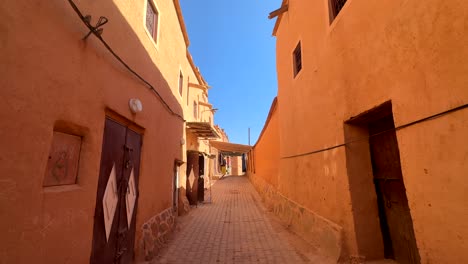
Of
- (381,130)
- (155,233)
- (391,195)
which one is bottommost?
(155,233)

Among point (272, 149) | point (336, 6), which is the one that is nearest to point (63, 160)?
point (336, 6)

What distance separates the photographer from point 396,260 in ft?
11.1

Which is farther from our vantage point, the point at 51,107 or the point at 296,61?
the point at 296,61

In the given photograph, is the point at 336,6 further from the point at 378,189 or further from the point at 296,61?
the point at 378,189

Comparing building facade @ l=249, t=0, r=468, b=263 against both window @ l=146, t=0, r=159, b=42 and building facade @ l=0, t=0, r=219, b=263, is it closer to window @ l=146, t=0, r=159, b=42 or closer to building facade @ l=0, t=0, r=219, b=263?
building facade @ l=0, t=0, r=219, b=263

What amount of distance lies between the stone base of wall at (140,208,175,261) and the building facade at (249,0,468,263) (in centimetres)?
351

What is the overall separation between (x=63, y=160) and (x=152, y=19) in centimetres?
464

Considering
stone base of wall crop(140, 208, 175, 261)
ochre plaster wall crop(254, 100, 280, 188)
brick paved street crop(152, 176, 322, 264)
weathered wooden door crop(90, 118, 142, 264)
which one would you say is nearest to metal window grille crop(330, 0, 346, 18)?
weathered wooden door crop(90, 118, 142, 264)

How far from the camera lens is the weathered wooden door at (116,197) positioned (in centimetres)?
306

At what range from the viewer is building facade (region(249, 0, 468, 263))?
6.58ft

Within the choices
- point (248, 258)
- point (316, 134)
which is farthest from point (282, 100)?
point (248, 258)

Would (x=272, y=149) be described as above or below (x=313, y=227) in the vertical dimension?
above

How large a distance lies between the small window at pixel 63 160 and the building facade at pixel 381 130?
3924 millimetres

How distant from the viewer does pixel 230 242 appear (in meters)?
5.50
